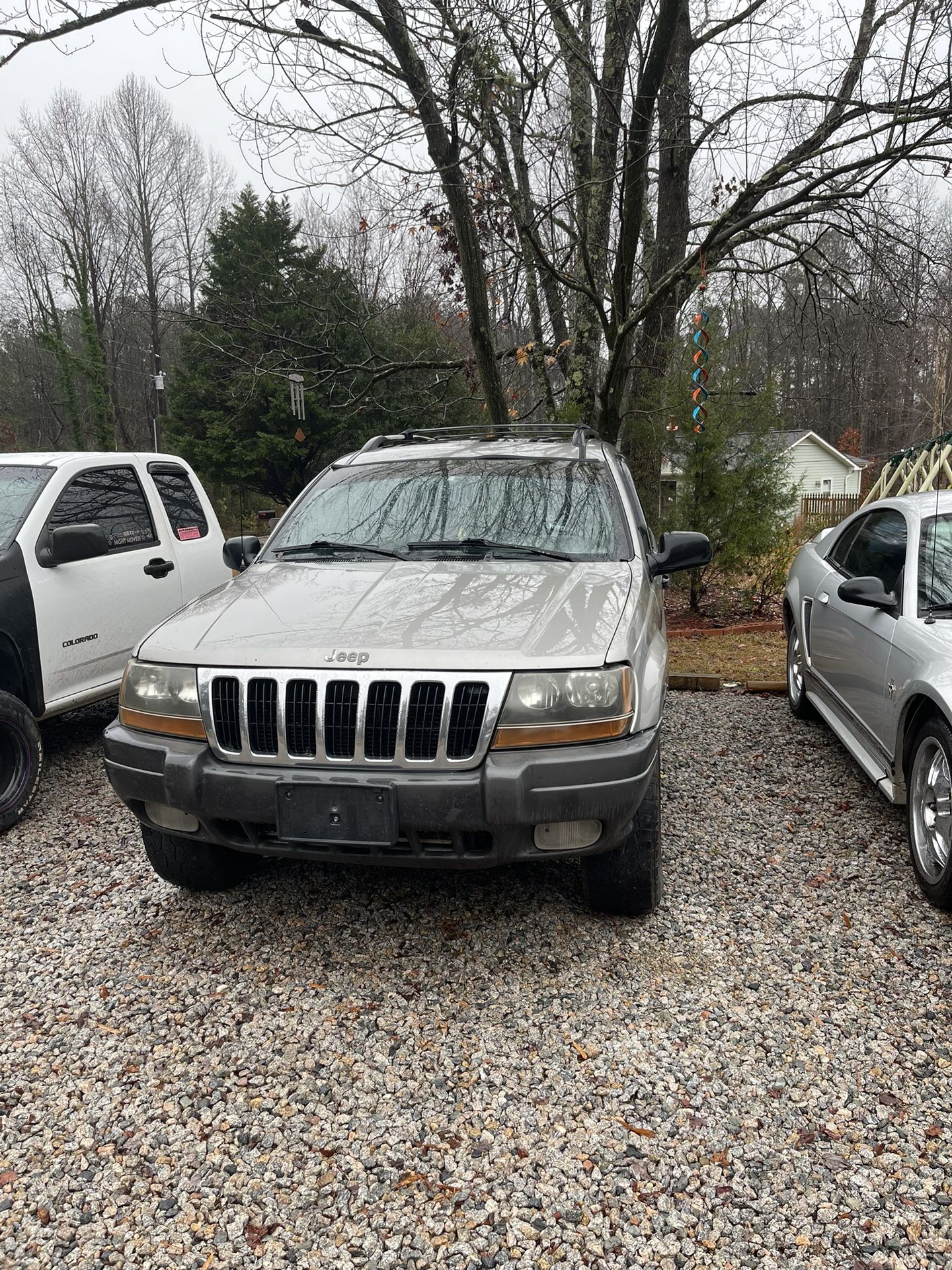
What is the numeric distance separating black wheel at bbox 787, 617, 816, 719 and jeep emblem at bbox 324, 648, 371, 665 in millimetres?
3882

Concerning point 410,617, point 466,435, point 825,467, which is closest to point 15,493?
point 466,435

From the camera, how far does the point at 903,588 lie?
3992mm

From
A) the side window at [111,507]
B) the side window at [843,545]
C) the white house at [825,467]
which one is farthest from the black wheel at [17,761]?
the white house at [825,467]

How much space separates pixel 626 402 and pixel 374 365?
10.6 feet

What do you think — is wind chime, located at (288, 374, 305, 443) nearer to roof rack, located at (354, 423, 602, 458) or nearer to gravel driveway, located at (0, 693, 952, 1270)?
roof rack, located at (354, 423, 602, 458)

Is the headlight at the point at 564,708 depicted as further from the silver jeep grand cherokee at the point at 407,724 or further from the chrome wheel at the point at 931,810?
the chrome wheel at the point at 931,810

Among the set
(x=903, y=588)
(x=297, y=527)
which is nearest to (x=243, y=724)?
(x=297, y=527)

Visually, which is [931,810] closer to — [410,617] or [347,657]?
[410,617]

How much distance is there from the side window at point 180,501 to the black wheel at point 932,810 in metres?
4.70

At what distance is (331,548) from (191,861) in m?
1.44

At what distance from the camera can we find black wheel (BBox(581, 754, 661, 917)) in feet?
10.2

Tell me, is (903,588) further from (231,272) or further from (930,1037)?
(231,272)

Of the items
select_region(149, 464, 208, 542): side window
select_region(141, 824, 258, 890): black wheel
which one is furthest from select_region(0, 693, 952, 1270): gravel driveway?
select_region(149, 464, 208, 542): side window

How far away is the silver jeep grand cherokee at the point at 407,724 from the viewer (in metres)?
2.72
